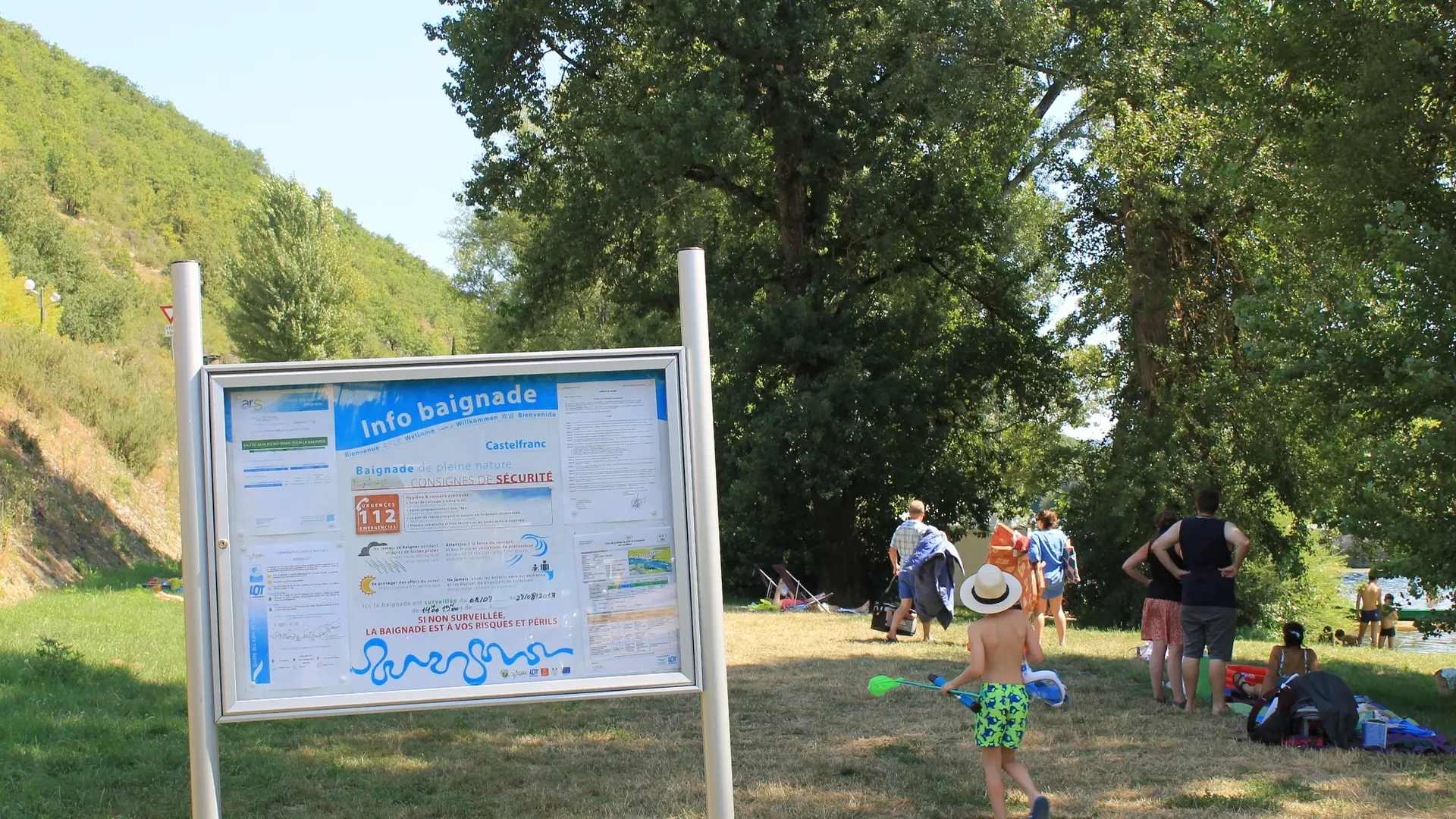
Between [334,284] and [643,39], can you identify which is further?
[334,284]

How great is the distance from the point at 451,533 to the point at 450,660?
0.50 meters

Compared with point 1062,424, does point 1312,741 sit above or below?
below

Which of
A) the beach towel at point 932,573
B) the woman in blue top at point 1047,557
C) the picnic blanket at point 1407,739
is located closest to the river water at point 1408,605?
the picnic blanket at point 1407,739

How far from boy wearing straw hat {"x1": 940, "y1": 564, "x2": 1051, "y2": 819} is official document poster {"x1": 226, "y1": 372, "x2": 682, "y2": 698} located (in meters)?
1.91

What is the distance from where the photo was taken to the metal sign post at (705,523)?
5035 mm

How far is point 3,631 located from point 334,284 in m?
39.6

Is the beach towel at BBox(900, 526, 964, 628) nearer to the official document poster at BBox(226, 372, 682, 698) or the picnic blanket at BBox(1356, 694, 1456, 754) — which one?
the picnic blanket at BBox(1356, 694, 1456, 754)

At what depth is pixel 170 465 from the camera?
25234mm

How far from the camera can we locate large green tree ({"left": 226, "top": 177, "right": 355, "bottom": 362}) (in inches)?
1897

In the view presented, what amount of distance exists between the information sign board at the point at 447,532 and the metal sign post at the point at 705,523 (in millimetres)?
54

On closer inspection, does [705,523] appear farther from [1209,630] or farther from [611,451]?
[1209,630]

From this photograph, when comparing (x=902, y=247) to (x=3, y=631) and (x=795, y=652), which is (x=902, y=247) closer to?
(x=795, y=652)

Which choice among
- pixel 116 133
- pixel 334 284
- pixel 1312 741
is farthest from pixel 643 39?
pixel 116 133

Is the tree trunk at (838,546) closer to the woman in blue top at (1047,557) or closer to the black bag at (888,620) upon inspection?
the black bag at (888,620)
